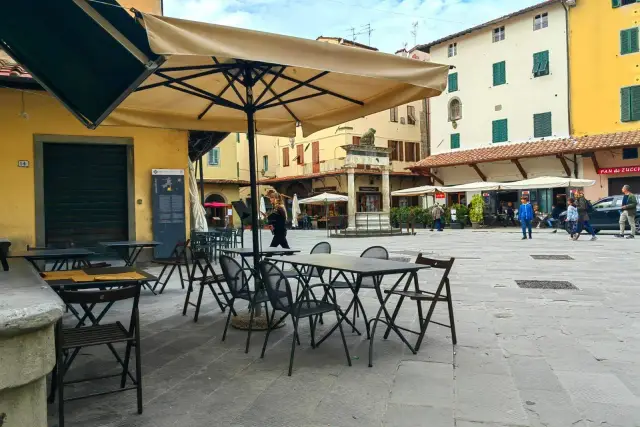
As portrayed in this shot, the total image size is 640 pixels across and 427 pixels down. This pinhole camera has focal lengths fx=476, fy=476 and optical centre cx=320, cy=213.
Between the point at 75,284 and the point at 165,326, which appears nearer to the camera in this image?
the point at 75,284

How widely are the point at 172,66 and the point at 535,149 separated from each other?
23.0 meters

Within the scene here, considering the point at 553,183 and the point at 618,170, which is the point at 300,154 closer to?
the point at 553,183

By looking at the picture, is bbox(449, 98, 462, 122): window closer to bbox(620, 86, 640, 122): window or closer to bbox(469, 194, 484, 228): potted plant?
bbox(469, 194, 484, 228): potted plant

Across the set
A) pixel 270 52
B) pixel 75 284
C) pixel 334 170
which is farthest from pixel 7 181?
pixel 334 170

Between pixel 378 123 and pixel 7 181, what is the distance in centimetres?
2879

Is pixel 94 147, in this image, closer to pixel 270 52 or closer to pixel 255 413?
pixel 270 52

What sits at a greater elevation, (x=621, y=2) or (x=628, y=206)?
(x=621, y=2)

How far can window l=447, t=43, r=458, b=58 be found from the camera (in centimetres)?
2808

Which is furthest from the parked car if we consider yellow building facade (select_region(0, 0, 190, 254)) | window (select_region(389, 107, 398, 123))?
window (select_region(389, 107, 398, 123))

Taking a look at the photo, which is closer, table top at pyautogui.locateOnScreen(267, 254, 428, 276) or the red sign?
table top at pyautogui.locateOnScreen(267, 254, 428, 276)

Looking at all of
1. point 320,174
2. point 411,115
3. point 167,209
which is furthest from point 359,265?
point 411,115

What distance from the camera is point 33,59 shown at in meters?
3.77

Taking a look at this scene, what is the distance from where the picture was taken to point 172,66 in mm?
4211

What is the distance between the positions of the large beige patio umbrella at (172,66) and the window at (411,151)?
3151 centimetres
